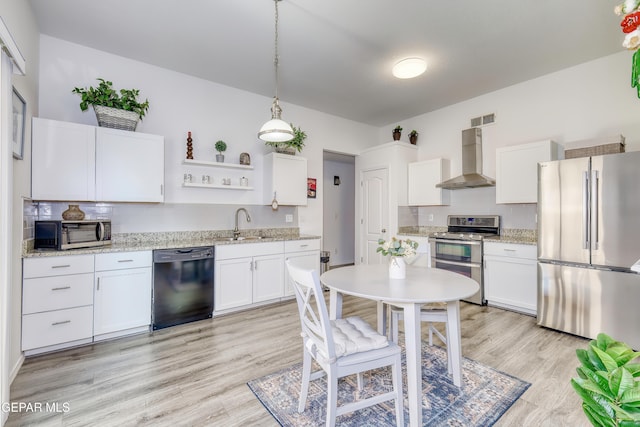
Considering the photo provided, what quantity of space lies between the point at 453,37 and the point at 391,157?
2192 millimetres

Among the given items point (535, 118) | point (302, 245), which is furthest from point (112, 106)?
point (535, 118)

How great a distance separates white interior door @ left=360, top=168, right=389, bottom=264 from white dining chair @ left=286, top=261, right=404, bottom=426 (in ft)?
10.8

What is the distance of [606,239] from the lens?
264 centimetres

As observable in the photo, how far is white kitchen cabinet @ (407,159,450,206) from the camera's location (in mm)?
4555

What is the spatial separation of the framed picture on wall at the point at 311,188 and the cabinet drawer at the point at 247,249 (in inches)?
47.6

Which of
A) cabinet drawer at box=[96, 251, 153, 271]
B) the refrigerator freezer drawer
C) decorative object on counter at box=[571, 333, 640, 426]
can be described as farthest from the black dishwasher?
the refrigerator freezer drawer

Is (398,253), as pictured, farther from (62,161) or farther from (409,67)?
(62,161)

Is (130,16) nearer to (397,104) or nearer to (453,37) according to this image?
(453,37)

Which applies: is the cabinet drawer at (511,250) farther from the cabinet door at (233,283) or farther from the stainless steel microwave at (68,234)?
the stainless steel microwave at (68,234)

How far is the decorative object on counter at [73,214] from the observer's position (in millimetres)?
2715

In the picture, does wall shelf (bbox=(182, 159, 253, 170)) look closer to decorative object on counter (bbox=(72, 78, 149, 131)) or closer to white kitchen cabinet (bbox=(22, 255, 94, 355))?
decorative object on counter (bbox=(72, 78, 149, 131))

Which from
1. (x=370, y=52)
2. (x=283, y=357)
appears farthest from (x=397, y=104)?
(x=283, y=357)

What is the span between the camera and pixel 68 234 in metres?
2.58

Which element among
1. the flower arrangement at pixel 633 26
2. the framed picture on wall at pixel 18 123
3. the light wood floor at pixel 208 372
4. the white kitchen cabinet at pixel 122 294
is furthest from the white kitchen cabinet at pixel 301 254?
the flower arrangement at pixel 633 26
